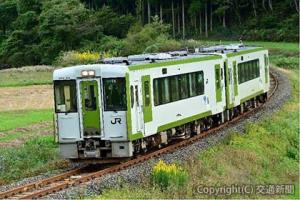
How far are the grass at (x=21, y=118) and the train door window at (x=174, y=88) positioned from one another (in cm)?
921

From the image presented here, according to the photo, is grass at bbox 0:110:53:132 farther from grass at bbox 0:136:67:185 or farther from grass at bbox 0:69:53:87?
grass at bbox 0:69:53:87

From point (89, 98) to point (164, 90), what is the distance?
307cm

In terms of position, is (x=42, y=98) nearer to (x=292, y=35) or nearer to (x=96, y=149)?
(x=96, y=149)

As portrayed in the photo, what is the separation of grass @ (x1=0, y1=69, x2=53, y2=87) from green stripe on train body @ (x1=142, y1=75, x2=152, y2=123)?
87.5 ft

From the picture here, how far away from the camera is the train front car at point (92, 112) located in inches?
786

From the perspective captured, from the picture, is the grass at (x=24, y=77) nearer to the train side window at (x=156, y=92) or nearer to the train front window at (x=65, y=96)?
the train side window at (x=156, y=92)

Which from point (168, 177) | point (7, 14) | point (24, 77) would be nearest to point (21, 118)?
point (168, 177)

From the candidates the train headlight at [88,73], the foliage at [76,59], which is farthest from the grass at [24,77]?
the train headlight at [88,73]

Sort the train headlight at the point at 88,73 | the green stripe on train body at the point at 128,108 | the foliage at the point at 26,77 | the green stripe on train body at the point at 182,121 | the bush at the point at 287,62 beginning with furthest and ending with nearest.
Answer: the bush at the point at 287,62, the foliage at the point at 26,77, the green stripe on train body at the point at 182,121, the train headlight at the point at 88,73, the green stripe on train body at the point at 128,108

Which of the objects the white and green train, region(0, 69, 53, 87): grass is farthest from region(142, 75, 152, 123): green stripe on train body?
region(0, 69, 53, 87): grass

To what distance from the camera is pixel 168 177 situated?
17734mm

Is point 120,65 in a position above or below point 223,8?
below

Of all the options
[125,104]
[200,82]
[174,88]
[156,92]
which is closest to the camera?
[125,104]

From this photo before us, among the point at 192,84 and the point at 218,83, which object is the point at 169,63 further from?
the point at 218,83
